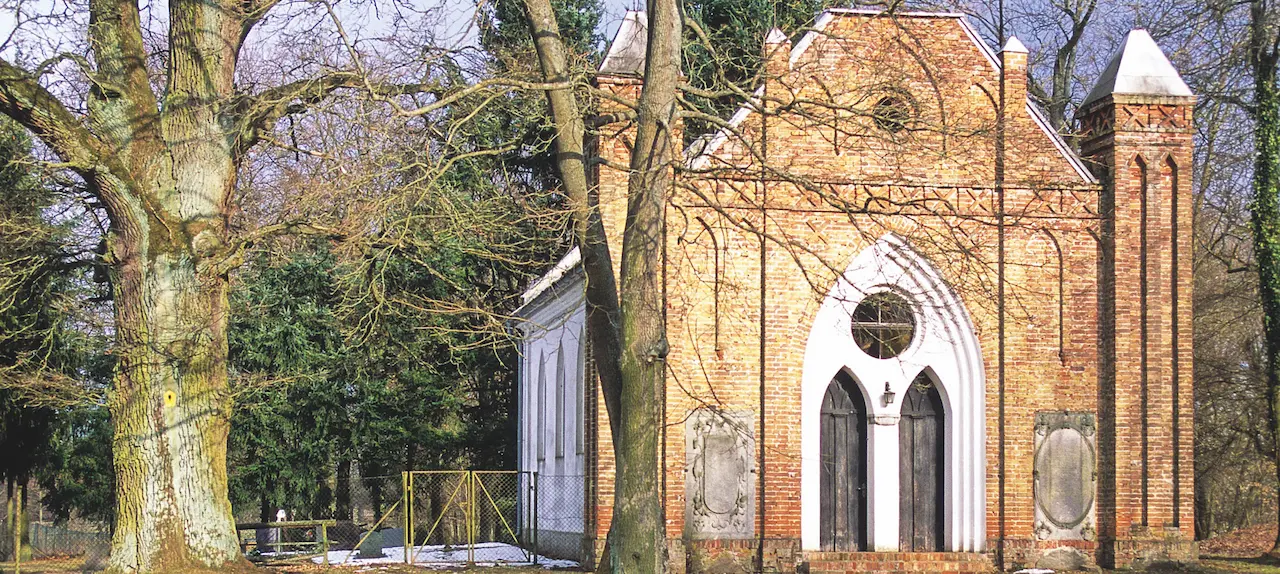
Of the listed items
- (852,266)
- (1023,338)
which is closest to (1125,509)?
(1023,338)

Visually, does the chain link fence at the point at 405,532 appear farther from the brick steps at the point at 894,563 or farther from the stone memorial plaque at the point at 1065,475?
the stone memorial plaque at the point at 1065,475

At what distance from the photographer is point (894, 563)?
1861cm

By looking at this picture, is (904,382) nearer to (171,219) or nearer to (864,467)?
(864,467)

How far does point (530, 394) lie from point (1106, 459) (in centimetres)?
1341

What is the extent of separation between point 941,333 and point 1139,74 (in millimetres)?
4788

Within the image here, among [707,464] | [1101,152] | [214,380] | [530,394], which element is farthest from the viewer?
[530,394]

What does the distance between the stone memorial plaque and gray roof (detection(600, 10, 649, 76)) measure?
769 cm

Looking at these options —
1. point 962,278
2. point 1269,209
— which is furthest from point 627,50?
point 1269,209

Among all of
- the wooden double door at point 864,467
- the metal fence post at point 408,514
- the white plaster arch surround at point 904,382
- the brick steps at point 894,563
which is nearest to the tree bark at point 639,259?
the brick steps at point 894,563

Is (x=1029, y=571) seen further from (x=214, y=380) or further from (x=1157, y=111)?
(x=214, y=380)

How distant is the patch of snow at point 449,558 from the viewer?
69.8 ft

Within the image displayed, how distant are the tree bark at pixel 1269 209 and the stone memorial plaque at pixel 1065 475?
17.0 ft

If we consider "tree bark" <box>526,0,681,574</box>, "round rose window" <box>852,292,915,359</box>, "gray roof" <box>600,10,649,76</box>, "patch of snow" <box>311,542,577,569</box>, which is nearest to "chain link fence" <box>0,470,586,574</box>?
"patch of snow" <box>311,542,577,569</box>

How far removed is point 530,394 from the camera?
29.2 metres
